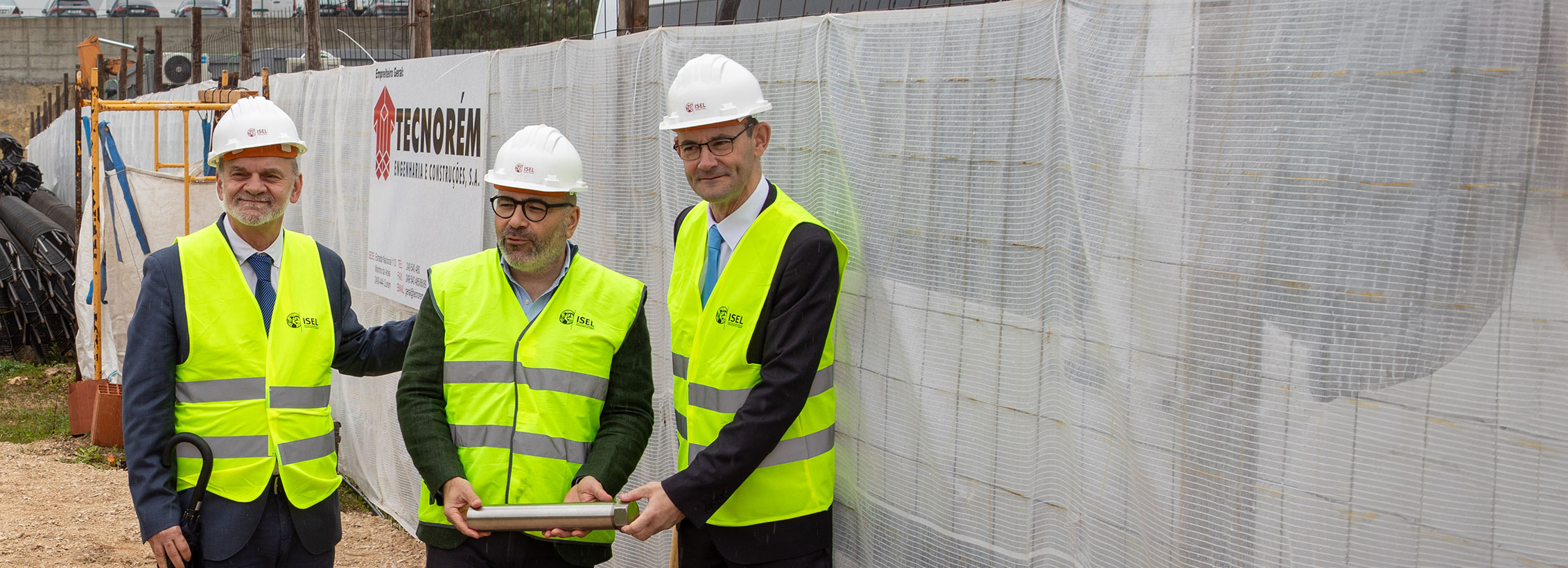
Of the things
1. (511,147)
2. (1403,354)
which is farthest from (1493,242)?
(511,147)

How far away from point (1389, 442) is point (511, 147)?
2.27m

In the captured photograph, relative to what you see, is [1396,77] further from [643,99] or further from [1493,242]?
[643,99]

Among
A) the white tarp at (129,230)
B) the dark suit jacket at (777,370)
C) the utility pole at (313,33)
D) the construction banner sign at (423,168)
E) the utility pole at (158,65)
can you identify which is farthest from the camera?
the utility pole at (158,65)

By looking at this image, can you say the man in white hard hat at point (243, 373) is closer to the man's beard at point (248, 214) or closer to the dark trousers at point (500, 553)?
the man's beard at point (248, 214)

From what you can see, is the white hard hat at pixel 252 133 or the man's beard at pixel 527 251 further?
the white hard hat at pixel 252 133

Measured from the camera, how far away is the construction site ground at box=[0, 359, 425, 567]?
20.4ft

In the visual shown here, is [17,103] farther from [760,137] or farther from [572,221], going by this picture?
[760,137]

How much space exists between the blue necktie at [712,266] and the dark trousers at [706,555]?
2.08ft

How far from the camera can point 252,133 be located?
361 centimetres

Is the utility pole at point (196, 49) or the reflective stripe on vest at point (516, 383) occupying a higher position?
the utility pole at point (196, 49)

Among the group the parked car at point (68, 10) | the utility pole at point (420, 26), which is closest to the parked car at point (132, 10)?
the parked car at point (68, 10)

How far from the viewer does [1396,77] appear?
195cm

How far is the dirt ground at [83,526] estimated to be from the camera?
620 cm

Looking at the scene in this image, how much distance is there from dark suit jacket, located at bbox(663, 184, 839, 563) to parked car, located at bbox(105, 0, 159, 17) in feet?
139
